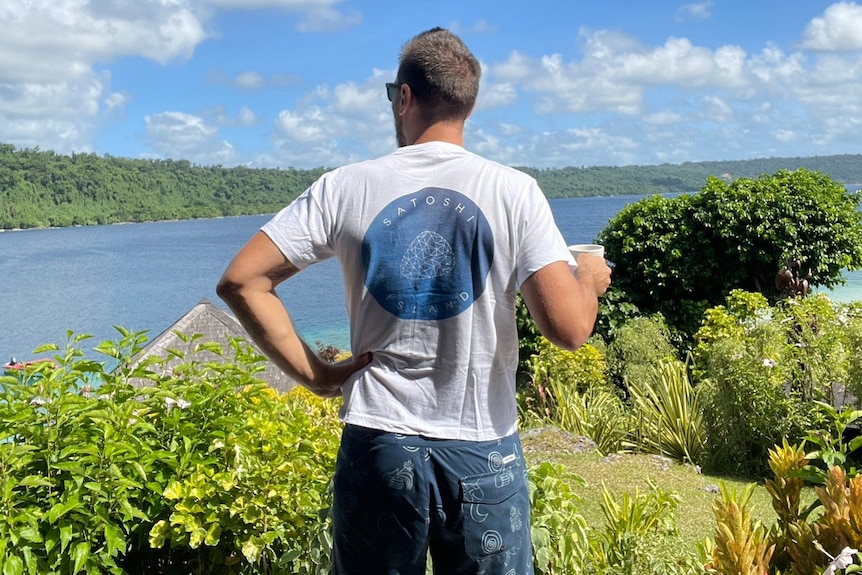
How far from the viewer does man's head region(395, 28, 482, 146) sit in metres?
1.83

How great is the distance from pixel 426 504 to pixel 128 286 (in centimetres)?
5880

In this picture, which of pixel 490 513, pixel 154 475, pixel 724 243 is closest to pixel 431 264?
pixel 490 513

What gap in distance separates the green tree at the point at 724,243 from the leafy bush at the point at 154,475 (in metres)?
8.99

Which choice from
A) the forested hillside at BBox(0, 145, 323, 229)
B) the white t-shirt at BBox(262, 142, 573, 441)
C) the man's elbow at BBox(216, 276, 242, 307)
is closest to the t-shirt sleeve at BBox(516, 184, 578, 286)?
the white t-shirt at BBox(262, 142, 573, 441)

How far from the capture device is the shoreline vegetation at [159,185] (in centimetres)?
11119

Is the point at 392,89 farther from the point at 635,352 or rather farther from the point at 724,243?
the point at 724,243

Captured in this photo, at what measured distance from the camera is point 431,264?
1788 millimetres

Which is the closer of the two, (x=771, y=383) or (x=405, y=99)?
(x=405, y=99)

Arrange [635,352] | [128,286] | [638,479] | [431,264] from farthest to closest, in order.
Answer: [128,286] < [635,352] < [638,479] < [431,264]

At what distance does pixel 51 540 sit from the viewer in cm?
255

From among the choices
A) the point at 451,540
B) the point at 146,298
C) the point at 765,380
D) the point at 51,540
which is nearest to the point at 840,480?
the point at 451,540

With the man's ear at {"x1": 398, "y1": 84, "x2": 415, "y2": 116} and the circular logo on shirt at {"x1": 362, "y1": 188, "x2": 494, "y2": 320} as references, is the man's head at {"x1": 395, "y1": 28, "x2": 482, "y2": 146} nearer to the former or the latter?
the man's ear at {"x1": 398, "y1": 84, "x2": 415, "y2": 116}

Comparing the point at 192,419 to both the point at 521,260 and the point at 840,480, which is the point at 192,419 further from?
the point at 840,480

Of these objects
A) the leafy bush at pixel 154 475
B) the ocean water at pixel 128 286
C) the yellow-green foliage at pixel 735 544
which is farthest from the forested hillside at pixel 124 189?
the yellow-green foliage at pixel 735 544
